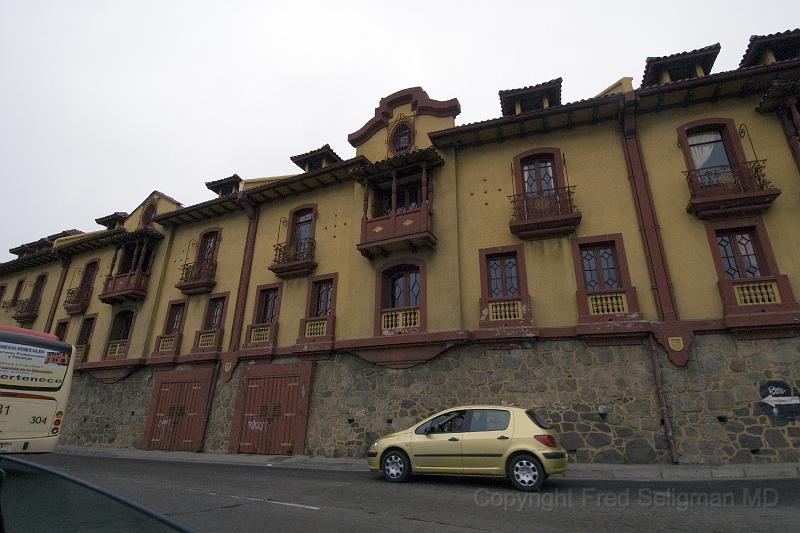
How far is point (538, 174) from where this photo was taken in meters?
13.8

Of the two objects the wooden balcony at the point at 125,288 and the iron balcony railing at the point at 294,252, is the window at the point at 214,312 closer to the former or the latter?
the iron balcony railing at the point at 294,252

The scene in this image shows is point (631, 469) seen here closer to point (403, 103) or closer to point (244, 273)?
point (403, 103)

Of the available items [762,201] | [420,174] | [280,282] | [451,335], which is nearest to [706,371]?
[762,201]

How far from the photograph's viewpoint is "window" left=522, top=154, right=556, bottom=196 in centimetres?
1349

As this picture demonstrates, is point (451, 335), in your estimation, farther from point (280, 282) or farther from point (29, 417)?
point (29, 417)

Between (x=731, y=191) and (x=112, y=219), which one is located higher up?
(x=112, y=219)

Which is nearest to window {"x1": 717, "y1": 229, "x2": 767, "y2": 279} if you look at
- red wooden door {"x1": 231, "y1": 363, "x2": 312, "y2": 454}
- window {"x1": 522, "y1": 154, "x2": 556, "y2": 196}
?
window {"x1": 522, "y1": 154, "x2": 556, "y2": 196}

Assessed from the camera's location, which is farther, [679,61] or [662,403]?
[679,61]

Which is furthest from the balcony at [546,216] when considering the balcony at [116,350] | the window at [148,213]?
the window at [148,213]

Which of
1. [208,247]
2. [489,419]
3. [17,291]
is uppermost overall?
[208,247]

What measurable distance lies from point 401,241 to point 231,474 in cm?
820

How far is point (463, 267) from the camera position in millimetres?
13352

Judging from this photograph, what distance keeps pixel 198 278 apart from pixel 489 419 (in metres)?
15.0

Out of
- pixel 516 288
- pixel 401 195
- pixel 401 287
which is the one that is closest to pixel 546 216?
pixel 516 288
